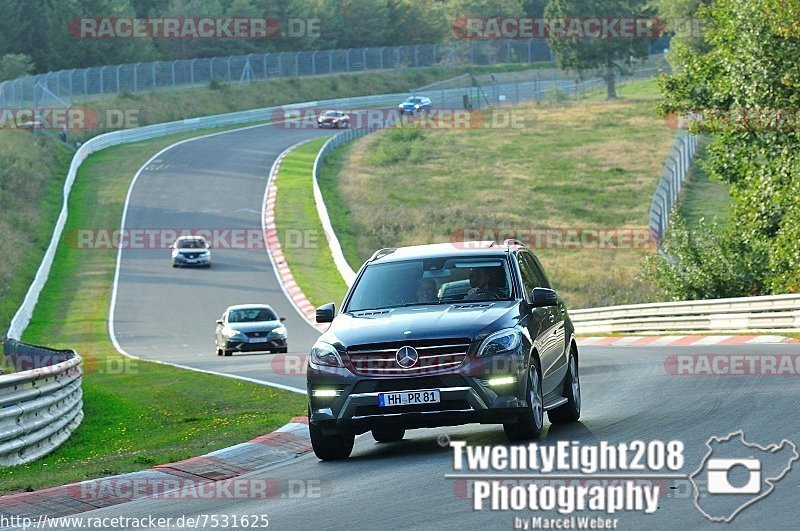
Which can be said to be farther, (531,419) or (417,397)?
(531,419)

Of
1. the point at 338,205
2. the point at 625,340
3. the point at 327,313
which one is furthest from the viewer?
the point at 338,205

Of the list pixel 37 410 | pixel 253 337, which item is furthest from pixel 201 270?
pixel 37 410

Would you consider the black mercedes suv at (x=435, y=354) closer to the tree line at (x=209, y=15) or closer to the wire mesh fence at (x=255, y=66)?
the wire mesh fence at (x=255, y=66)

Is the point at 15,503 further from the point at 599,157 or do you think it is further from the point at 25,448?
the point at 599,157

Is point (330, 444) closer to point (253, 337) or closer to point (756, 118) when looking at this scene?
point (253, 337)

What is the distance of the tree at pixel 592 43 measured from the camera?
11669 cm

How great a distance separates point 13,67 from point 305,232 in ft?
149

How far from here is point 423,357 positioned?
11.8 m

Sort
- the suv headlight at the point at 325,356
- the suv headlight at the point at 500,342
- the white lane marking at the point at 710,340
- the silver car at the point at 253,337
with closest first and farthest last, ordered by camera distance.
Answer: the suv headlight at the point at 500,342
the suv headlight at the point at 325,356
the white lane marking at the point at 710,340
the silver car at the point at 253,337

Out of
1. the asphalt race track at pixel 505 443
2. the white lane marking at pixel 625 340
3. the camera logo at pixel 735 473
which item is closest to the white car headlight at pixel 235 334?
the white lane marking at pixel 625 340

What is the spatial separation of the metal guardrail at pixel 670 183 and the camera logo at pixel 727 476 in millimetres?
29629

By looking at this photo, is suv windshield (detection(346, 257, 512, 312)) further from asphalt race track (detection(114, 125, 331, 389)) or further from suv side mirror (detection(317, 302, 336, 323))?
asphalt race track (detection(114, 125, 331, 389))

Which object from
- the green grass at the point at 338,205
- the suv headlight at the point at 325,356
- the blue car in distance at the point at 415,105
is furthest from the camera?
Answer: the blue car in distance at the point at 415,105

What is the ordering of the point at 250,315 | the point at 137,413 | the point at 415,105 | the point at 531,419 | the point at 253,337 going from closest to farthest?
1. the point at 531,419
2. the point at 137,413
3. the point at 253,337
4. the point at 250,315
5. the point at 415,105
